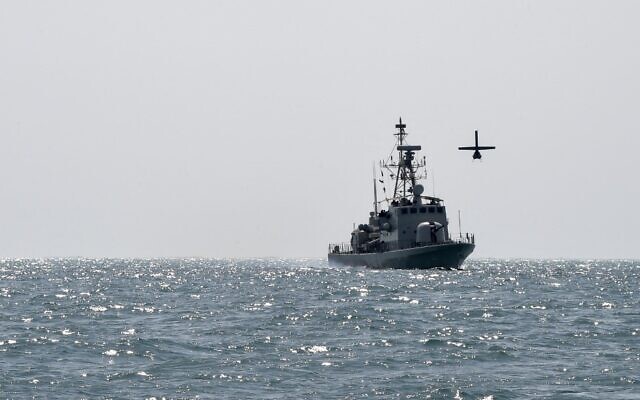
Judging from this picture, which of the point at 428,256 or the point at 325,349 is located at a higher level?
the point at 428,256

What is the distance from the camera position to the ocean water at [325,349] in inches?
965

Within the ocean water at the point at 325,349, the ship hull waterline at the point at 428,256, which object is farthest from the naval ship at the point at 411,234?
the ocean water at the point at 325,349

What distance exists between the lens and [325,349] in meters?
31.2

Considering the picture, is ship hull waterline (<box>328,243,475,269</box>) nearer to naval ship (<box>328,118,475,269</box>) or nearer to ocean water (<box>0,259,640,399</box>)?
naval ship (<box>328,118,475,269</box>)

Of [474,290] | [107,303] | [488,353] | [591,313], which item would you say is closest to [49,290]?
[107,303]

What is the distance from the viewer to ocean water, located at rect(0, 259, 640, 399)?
2452cm

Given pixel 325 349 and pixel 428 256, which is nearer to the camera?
pixel 325 349

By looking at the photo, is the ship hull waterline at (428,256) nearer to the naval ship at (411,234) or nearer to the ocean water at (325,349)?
the naval ship at (411,234)

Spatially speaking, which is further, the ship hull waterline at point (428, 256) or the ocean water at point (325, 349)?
the ship hull waterline at point (428, 256)

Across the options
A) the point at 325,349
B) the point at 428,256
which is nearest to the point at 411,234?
the point at 428,256

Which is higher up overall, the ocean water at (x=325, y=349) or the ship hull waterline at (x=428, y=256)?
the ship hull waterline at (x=428, y=256)

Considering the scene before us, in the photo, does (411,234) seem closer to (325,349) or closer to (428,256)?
(428,256)

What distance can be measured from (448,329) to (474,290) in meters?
26.3

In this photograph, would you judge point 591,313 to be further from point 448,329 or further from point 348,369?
point 348,369
